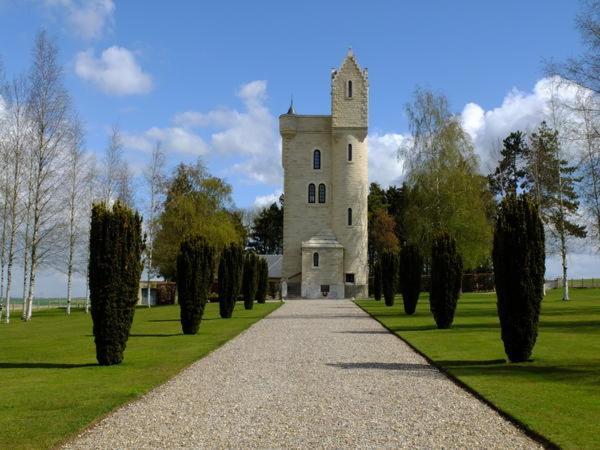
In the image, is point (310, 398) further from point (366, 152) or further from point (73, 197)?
point (366, 152)

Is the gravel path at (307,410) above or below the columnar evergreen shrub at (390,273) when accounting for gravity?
below

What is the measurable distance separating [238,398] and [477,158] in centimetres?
3438

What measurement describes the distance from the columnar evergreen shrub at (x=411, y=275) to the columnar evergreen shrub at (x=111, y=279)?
53.9 feet

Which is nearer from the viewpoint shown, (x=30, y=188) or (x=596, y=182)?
(x=596, y=182)

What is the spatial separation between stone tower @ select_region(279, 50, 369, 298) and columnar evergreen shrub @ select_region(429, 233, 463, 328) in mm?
29745

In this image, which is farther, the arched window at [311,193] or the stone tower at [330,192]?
Result: the arched window at [311,193]

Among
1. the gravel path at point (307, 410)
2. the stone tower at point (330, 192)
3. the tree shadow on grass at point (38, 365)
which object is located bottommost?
the tree shadow on grass at point (38, 365)

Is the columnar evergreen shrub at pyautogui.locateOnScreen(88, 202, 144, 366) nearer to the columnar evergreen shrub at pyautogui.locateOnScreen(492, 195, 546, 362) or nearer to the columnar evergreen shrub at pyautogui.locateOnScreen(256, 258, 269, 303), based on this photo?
the columnar evergreen shrub at pyautogui.locateOnScreen(492, 195, 546, 362)

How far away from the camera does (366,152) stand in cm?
5256

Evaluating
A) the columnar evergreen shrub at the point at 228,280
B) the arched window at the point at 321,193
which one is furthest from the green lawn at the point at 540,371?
the arched window at the point at 321,193

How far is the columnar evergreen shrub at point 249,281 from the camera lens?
35281 mm

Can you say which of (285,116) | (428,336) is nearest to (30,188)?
(428,336)

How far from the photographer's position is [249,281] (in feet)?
117

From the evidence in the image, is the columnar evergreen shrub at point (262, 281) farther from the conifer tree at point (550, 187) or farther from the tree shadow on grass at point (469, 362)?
the tree shadow on grass at point (469, 362)
